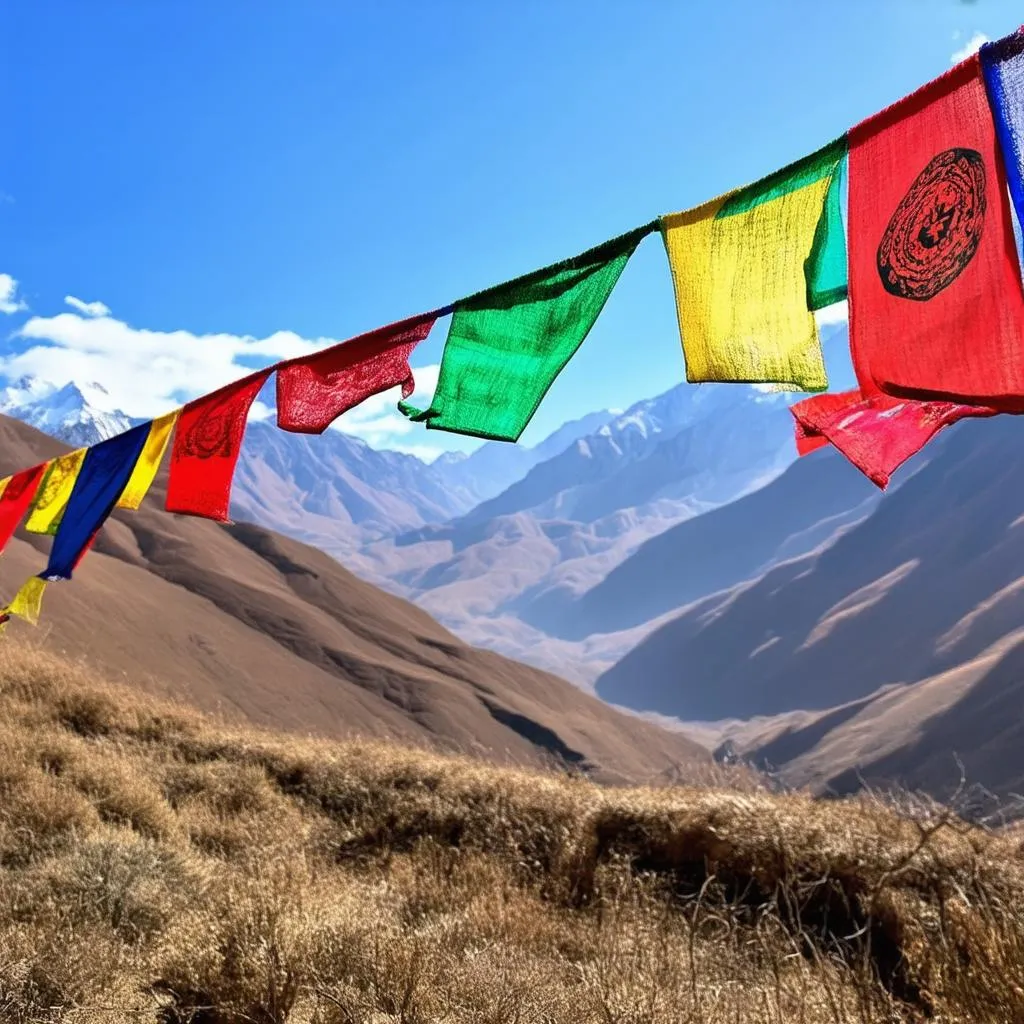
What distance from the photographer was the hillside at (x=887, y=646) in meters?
60.8

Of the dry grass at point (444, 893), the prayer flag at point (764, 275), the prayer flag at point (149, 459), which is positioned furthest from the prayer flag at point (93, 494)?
the prayer flag at point (764, 275)

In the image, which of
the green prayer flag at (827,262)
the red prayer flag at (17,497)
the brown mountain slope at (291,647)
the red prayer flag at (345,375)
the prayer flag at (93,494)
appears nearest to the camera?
the green prayer flag at (827,262)

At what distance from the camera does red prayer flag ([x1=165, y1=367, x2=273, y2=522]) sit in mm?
4414

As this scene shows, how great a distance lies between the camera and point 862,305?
2.31 m

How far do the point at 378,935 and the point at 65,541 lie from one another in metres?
2.92

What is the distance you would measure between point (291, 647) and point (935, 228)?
A: 37.3 m

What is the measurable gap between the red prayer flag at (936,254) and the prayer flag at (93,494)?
4.18 meters

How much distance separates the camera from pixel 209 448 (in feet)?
15.0

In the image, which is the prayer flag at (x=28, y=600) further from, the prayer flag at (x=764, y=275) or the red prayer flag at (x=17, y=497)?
the prayer flag at (x=764, y=275)

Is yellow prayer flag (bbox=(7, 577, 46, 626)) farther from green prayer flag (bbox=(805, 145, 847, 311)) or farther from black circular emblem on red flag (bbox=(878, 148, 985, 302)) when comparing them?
black circular emblem on red flag (bbox=(878, 148, 985, 302))

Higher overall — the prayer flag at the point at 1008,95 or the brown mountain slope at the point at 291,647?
the prayer flag at the point at 1008,95

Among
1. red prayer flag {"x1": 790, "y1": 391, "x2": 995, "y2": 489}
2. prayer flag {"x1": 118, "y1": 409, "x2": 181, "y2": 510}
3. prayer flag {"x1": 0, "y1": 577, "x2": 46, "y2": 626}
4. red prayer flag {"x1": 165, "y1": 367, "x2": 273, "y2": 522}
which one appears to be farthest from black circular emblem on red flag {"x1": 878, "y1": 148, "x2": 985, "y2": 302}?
prayer flag {"x1": 0, "y1": 577, "x2": 46, "y2": 626}

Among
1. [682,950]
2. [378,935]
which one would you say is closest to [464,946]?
[378,935]

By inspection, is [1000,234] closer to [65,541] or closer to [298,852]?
[65,541]
